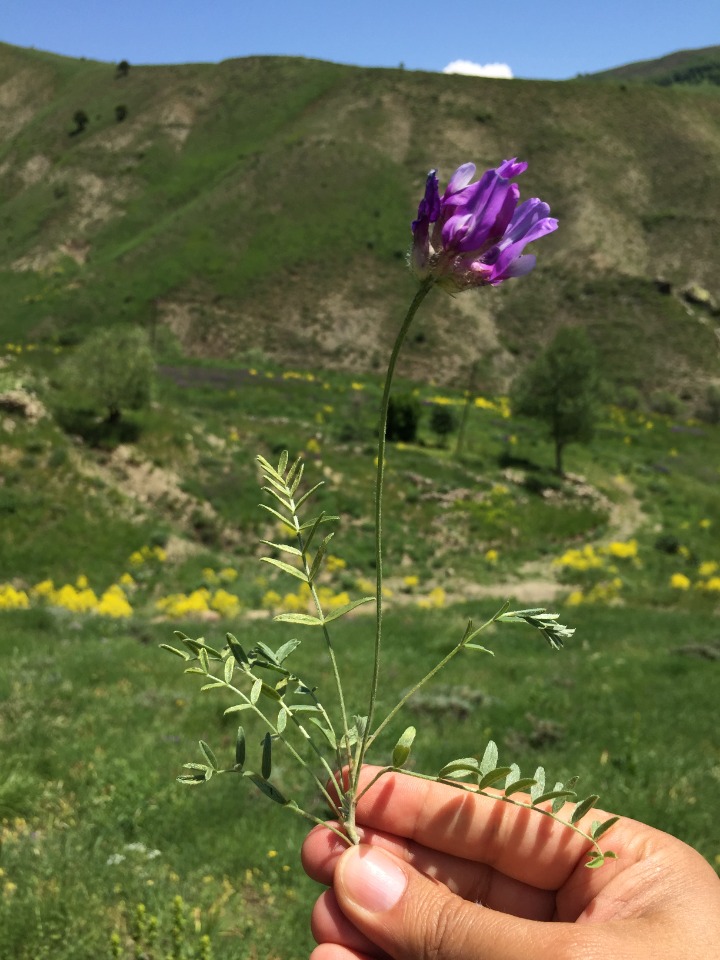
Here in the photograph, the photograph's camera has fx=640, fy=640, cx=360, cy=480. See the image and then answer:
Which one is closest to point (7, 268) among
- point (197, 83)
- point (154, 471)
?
point (197, 83)

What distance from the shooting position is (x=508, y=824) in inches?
92.8

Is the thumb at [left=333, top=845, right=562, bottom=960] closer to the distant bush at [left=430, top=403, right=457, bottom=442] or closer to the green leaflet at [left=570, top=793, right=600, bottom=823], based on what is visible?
the green leaflet at [left=570, top=793, right=600, bottom=823]

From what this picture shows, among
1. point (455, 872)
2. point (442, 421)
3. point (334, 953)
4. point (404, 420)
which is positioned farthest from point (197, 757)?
point (442, 421)

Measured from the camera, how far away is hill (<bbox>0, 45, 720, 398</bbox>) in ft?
238

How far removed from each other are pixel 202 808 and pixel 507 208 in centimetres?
535

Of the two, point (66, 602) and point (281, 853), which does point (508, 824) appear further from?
point (66, 602)

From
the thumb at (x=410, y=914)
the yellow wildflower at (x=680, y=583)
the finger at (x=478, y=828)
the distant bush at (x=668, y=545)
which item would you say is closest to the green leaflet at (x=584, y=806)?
the thumb at (x=410, y=914)

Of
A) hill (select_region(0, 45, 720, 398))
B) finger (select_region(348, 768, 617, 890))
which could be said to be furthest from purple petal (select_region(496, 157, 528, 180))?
hill (select_region(0, 45, 720, 398))

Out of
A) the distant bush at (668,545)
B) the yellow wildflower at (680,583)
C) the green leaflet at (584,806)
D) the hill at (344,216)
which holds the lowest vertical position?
the yellow wildflower at (680,583)

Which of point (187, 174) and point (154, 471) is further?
point (187, 174)

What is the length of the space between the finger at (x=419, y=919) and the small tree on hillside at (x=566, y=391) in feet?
108

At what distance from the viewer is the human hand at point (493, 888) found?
5.99 feet

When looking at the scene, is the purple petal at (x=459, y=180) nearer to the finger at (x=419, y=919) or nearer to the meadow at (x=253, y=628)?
the finger at (x=419, y=919)

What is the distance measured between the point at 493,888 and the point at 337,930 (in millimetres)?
648
